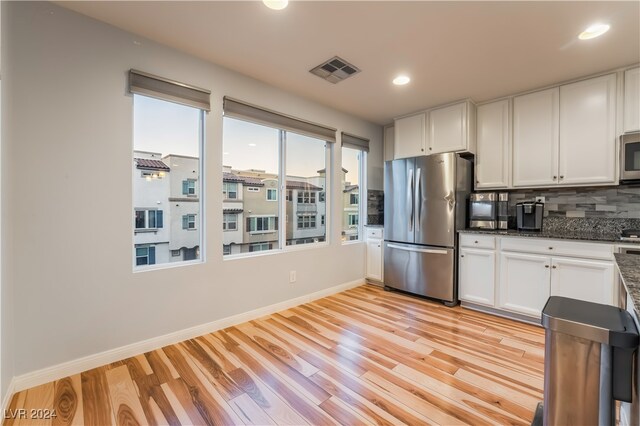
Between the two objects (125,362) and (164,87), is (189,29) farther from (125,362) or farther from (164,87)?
(125,362)

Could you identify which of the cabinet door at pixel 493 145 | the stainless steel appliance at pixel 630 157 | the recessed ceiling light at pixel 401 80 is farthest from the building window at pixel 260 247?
the stainless steel appliance at pixel 630 157

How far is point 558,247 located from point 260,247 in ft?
9.28

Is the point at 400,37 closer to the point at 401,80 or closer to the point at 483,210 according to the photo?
the point at 401,80

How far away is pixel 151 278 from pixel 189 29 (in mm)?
1873

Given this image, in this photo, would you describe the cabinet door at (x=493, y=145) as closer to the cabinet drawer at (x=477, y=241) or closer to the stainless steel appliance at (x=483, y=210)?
the stainless steel appliance at (x=483, y=210)

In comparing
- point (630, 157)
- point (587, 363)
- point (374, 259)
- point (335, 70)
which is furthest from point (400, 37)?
point (374, 259)

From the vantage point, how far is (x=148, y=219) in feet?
7.23

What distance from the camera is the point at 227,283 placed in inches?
102

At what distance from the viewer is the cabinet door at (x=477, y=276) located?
2932 mm

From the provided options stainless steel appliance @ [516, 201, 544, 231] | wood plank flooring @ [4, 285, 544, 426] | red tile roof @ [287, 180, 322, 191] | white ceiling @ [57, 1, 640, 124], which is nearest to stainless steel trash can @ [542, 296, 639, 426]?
wood plank flooring @ [4, 285, 544, 426]

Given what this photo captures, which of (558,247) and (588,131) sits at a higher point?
(588,131)

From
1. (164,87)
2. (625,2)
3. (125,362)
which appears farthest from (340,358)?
(625,2)

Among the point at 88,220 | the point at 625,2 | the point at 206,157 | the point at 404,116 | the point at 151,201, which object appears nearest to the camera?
the point at 625,2

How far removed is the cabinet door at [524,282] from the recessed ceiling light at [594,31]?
1.80 m
